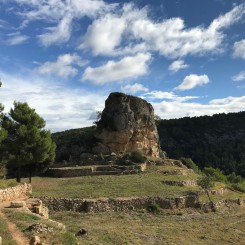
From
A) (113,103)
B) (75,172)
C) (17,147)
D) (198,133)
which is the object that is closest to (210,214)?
(75,172)

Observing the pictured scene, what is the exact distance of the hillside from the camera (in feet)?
320

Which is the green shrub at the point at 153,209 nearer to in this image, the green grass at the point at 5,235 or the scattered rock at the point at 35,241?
the green grass at the point at 5,235

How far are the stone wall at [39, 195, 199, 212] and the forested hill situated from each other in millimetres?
60779

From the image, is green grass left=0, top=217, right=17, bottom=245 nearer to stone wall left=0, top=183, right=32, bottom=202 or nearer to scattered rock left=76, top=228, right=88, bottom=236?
scattered rock left=76, top=228, right=88, bottom=236

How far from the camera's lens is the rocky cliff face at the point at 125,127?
53.3m

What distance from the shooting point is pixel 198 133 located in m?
117

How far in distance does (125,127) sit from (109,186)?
18.6m

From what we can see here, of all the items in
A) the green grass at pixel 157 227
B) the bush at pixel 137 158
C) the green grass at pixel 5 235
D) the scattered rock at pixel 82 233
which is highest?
the bush at pixel 137 158

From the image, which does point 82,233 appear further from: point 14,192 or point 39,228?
point 14,192

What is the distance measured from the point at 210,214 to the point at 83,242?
18848 millimetres

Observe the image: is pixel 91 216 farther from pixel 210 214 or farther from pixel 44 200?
pixel 210 214

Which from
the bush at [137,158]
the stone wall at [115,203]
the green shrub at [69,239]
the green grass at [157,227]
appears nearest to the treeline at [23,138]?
the stone wall at [115,203]

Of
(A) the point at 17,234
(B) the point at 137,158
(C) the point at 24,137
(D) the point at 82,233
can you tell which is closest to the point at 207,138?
(B) the point at 137,158

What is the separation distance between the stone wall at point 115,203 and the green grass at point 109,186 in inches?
39.9
